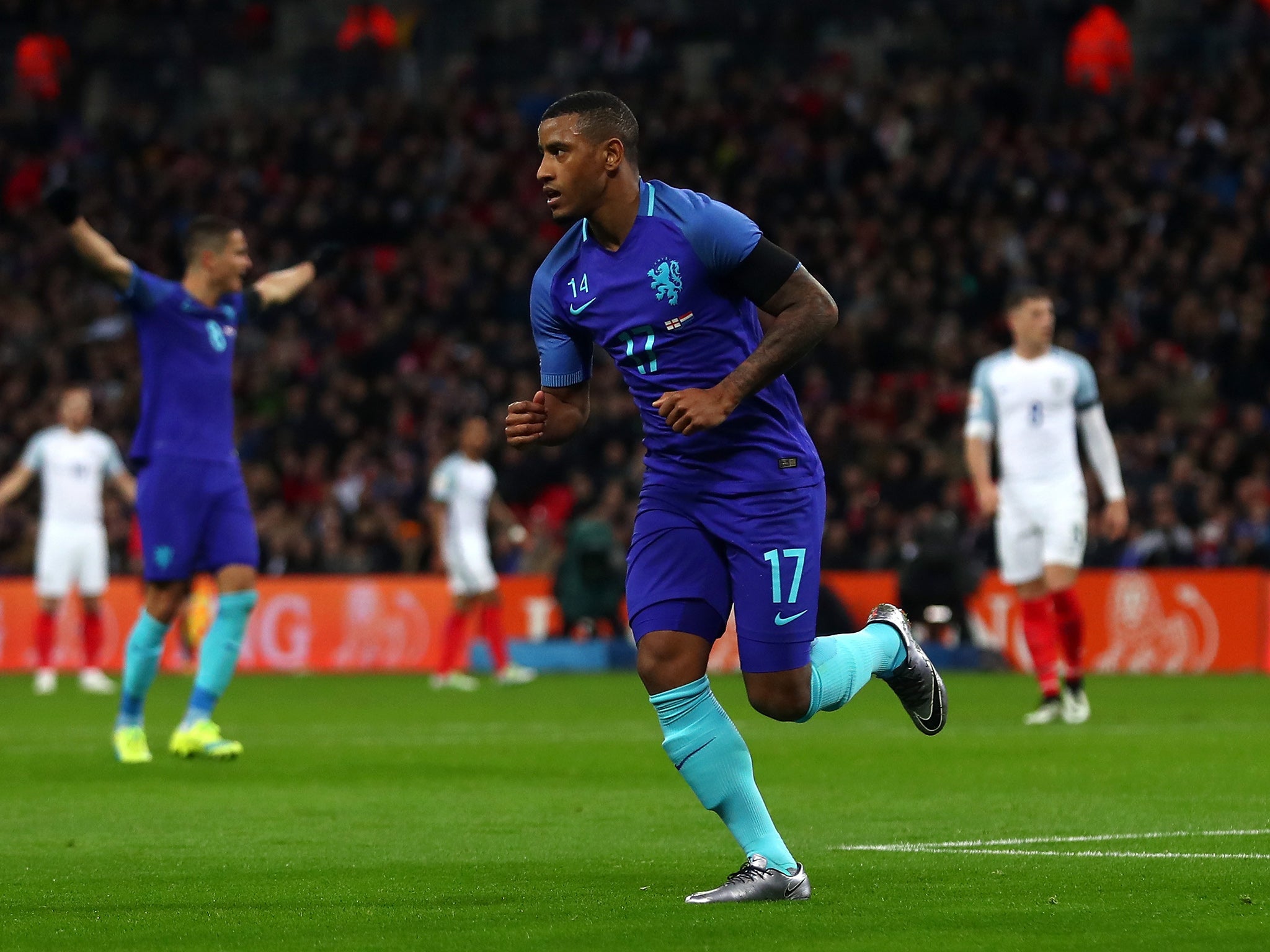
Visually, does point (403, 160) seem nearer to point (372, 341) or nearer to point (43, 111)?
point (372, 341)

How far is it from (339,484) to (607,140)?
65.9 feet

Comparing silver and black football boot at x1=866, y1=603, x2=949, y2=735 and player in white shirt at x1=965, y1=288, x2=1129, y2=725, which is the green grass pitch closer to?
silver and black football boot at x1=866, y1=603, x2=949, y2=735

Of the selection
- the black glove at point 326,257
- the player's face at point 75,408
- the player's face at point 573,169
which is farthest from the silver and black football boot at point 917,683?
the player's face at point 75,408

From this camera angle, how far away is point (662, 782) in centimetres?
965

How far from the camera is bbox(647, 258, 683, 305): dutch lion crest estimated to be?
234 inches

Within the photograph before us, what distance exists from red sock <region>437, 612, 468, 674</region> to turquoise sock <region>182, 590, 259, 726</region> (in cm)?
858

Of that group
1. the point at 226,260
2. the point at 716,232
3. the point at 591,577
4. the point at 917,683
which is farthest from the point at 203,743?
the point at 591,577

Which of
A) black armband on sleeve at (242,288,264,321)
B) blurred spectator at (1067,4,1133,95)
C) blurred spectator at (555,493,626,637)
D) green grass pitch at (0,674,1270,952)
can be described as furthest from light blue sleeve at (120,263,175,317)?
blurred spectator at (1067,4,1133,95)

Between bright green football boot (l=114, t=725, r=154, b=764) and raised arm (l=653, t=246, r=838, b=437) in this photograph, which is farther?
bright green football boot (l=114, t=725, r=154, b=764)

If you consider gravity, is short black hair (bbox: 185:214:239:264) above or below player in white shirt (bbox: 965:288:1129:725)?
above

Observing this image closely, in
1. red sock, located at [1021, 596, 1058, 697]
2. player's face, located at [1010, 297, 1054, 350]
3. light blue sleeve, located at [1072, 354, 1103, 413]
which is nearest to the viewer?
red sock, located at [1021, 596, 1058, 697]

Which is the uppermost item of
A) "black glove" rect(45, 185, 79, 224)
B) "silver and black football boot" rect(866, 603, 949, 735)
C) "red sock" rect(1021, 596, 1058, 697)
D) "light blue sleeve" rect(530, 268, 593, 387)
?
"black glove" rect(45, 185, 79, 224)

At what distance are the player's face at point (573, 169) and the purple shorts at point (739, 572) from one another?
0.88 m

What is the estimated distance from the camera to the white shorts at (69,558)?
65.1 feet
